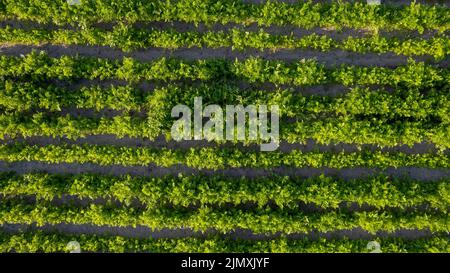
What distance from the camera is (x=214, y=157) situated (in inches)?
550

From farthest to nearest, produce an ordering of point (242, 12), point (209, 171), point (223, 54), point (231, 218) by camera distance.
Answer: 1. point (209, 171)
2. point (223, 54)
3. point (231, 218)
4. point (242, 12)

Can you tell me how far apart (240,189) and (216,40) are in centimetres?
526

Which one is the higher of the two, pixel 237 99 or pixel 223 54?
pixel 223 54

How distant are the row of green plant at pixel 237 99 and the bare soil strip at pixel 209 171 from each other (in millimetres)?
1965

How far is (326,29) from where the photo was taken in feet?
46.7

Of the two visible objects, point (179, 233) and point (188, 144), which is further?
point (179, 233)

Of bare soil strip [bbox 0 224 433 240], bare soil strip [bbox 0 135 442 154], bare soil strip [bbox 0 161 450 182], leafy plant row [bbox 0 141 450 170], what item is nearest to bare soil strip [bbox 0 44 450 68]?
bare soil strip [bbox 0 135 442 154]

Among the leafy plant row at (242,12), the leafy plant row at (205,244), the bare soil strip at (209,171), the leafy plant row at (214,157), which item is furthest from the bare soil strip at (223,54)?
the leafy plant row at (205,244)

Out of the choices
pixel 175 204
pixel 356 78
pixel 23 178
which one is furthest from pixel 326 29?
pixel 23 178

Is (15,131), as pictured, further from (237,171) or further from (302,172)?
(302,172)

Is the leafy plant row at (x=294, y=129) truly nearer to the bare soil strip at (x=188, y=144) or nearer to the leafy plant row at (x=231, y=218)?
the bare soil strip at (x=188, y=144)

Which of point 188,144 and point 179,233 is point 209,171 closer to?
point 188,144

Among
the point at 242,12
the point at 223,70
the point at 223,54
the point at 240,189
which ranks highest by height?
the point at 242,12

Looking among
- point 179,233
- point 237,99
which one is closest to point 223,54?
point 237,99
